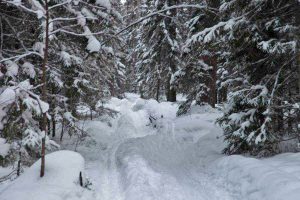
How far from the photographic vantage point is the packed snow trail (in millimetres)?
8438

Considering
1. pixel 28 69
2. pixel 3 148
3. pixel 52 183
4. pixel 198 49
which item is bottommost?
pixel 52 183

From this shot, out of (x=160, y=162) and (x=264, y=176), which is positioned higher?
(x=264, y=176)

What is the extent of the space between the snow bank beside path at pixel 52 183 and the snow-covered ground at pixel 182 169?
8cm

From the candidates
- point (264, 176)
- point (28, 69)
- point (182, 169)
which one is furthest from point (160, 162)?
point (28, 69)

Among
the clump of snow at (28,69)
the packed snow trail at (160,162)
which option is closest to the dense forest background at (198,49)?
the clump of snow at (28,69)

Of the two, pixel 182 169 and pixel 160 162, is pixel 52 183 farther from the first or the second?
pixel 160 162

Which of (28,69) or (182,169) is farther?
(182,169)

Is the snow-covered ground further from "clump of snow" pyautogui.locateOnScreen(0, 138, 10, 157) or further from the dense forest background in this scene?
the dense forest background

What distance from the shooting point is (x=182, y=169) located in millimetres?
10781

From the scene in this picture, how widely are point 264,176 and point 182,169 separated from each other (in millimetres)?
3876

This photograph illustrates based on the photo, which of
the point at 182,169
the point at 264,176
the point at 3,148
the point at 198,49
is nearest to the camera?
the point at 3,148

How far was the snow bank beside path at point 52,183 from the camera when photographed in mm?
6641

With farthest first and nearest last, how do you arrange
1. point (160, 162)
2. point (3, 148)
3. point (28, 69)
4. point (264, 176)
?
point (160, 162) < point (28, 69) < point (264, 176) < point (3, 148)

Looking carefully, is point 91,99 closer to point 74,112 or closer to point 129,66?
point 74,112
